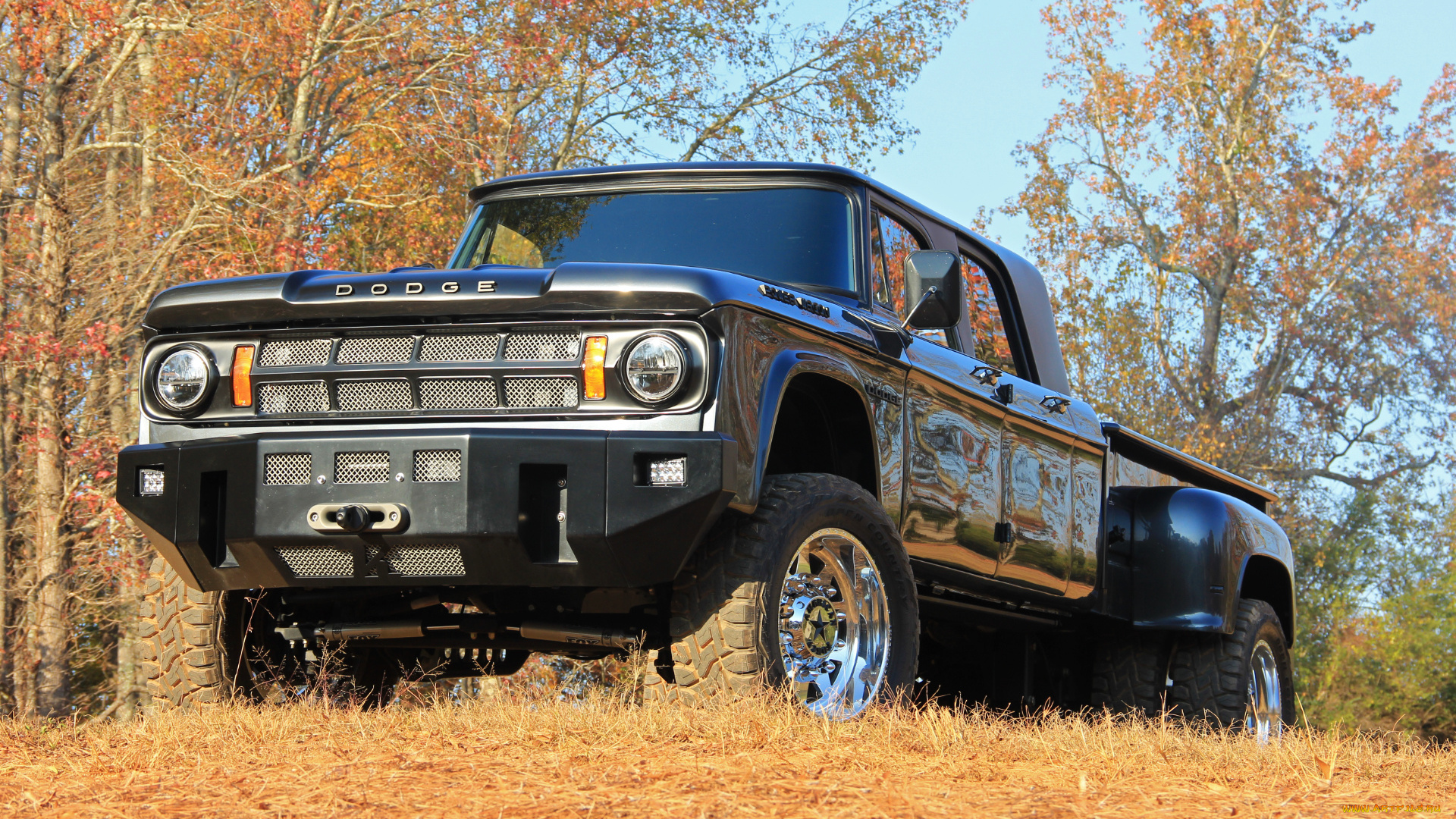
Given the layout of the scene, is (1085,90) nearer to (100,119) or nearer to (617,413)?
(100,119)

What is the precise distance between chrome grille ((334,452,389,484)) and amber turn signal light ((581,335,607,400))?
616 mm

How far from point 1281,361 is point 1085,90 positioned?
7.26 meters

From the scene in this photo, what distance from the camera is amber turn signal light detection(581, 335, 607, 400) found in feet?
14.3

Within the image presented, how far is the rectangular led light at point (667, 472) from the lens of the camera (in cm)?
421

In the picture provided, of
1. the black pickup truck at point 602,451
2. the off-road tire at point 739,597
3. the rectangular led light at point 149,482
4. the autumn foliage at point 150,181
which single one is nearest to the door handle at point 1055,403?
the black pickup truck at point 602,451

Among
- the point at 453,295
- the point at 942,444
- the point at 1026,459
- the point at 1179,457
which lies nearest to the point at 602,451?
the point at 453,295

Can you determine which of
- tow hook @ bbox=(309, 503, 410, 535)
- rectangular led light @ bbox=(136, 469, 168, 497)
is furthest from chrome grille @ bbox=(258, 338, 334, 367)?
tow hook @ bbox=(309, 503, 410, 535)

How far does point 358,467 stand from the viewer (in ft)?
14.1

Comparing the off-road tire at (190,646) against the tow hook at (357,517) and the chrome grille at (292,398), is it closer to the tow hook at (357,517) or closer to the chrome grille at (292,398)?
the chrome grille at (292,398)

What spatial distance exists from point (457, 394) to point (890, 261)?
213 centimetres

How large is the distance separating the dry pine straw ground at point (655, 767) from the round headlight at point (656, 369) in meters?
0.91

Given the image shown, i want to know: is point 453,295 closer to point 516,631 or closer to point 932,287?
point 516,631

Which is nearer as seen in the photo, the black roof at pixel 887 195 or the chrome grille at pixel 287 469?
the chrome grille at pixel 287 469

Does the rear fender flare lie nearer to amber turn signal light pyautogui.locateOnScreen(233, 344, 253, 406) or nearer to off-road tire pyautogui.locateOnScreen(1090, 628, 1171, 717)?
off-road tire pyautogui.locateOnScreen(1090, 628, 1171, 717)
